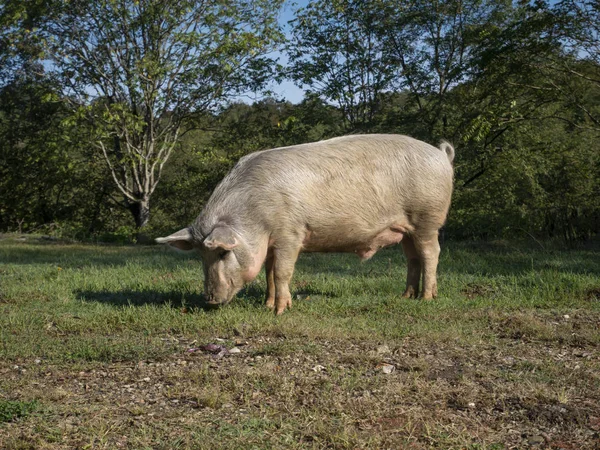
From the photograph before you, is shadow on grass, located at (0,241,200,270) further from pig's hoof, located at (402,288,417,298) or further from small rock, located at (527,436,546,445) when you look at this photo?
small rock, located at (527,436,546,445)

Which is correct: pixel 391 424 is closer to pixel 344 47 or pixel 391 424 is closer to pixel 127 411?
pixel 127 411

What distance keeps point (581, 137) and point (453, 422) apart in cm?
1503

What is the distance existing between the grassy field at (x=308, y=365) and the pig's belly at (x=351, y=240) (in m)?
0.58

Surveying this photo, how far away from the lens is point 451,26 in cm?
1870

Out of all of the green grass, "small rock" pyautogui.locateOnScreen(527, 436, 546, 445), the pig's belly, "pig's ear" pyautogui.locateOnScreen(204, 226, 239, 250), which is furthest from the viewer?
Answer: the pig's belly

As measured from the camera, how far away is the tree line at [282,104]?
14.7m

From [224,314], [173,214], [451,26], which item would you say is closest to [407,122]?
[451,26]

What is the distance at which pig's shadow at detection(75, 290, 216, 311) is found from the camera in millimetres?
7332

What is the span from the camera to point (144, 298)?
777 cm

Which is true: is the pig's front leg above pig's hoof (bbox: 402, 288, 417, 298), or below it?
above

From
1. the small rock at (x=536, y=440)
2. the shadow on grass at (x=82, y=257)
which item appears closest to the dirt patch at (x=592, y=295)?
the small rock at (x=536, y=440)

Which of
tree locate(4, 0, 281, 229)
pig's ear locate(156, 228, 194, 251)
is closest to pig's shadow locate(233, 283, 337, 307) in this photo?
pig's ear locate(156, 228, 194, 251)

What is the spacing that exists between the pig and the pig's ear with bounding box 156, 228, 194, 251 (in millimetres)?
10

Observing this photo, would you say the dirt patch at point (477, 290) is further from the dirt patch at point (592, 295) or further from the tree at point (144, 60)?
the tree at point (144, 60)
